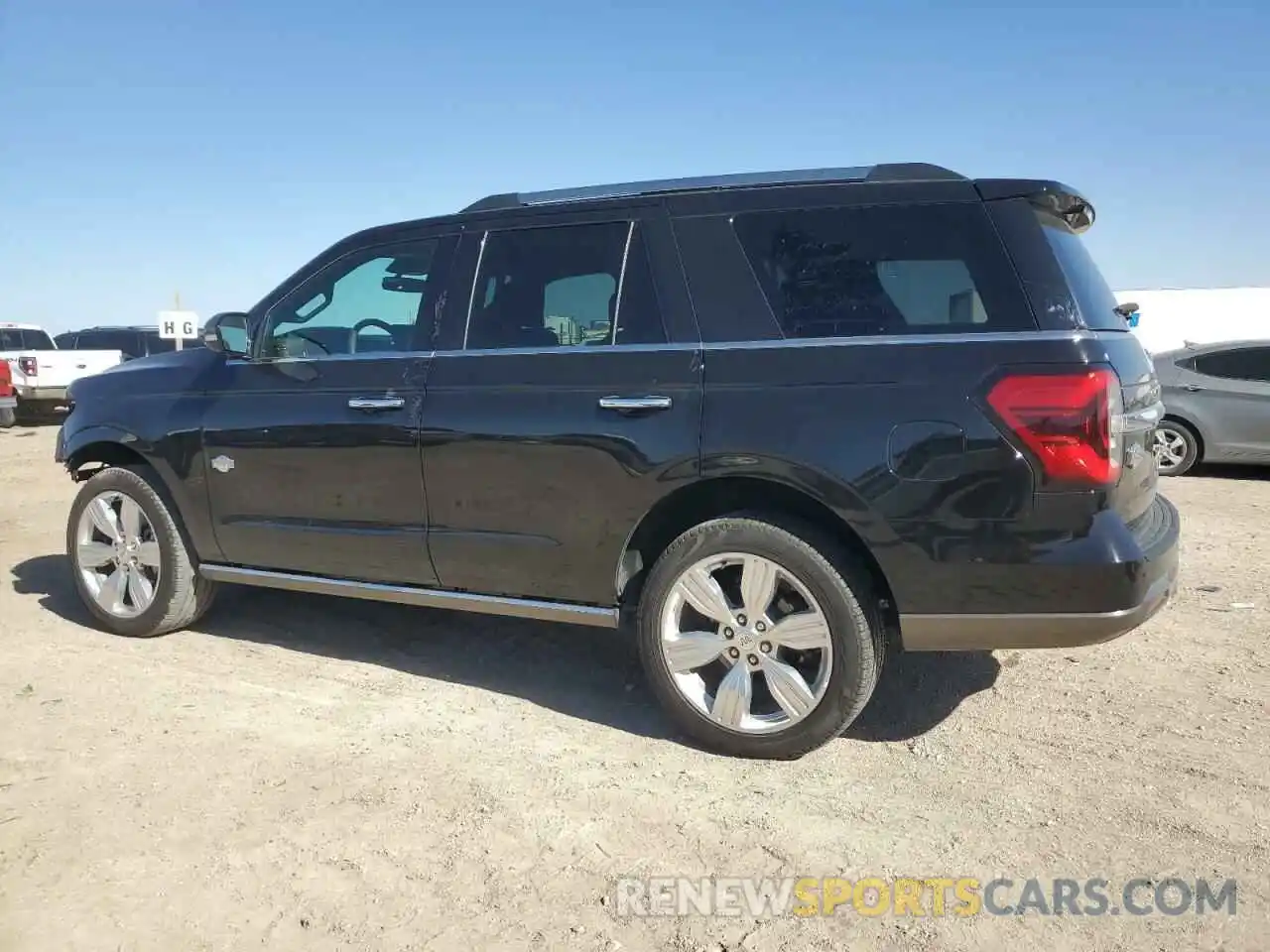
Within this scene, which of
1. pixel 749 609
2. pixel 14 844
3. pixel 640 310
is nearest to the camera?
pixel 14 844

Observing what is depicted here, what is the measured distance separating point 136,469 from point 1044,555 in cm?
413

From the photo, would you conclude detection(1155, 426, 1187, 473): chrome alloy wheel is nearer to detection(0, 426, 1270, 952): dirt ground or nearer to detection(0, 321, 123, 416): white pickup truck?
detection(0, 426, 1270, 952): dirt ground

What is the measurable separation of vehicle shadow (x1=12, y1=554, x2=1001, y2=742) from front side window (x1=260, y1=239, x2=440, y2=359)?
1435 millimetres

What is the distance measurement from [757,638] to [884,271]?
130cm

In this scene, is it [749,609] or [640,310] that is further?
[640,310]

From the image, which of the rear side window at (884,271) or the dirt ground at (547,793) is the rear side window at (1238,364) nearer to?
the dirt ground at (547,793)

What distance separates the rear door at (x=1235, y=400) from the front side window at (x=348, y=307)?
8.61 meters

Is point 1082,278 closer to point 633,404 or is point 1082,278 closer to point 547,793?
point 633,404

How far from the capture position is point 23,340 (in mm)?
18422

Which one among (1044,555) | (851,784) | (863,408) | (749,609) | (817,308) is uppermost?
(817,308)

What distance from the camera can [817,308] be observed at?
128 inches

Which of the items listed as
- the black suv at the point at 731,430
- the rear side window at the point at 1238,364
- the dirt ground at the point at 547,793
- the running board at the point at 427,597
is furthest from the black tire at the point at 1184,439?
the running board at the point at 427,597

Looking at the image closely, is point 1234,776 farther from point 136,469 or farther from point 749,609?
point 136,469

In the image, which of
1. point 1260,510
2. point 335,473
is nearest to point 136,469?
point 335,473
